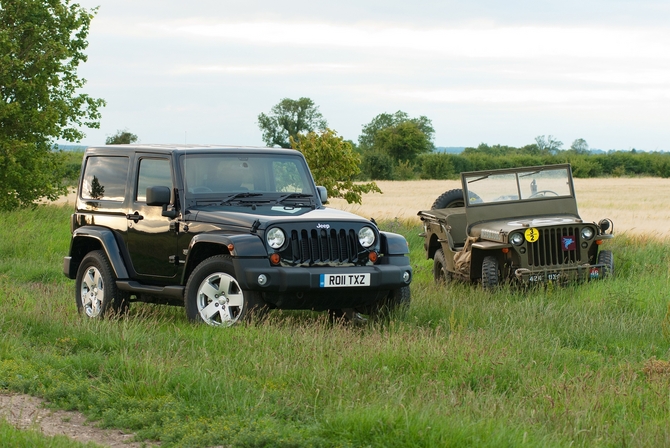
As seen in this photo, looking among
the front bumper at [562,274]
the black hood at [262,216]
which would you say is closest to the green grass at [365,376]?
the black hood at [262,216]

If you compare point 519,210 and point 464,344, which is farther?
point 519,210

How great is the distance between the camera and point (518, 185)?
561 inches

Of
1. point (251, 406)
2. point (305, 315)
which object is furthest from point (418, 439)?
point (305, 315)

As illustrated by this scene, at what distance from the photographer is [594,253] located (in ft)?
43.9

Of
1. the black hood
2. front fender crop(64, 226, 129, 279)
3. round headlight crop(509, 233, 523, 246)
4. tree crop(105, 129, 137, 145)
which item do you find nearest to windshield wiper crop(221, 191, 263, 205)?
the black hood

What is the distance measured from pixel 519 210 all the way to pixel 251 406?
8873mm

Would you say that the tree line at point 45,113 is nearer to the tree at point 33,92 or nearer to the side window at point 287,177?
the tree at point 33,92

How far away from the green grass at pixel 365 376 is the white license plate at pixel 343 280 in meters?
0.44

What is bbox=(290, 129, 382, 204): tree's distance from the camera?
25.9m

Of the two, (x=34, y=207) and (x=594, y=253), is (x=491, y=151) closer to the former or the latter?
(x=34, y=207)

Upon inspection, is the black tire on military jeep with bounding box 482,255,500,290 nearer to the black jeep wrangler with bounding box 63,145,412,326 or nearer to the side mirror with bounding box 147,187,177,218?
the black jeep wrangler with bounding box 63,145,412,326

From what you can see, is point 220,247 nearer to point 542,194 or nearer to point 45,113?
point 542,194

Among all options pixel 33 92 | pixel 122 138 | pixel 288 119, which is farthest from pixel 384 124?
pixel 33 92

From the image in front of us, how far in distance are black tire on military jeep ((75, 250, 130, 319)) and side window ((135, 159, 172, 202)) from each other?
913 millimetres
